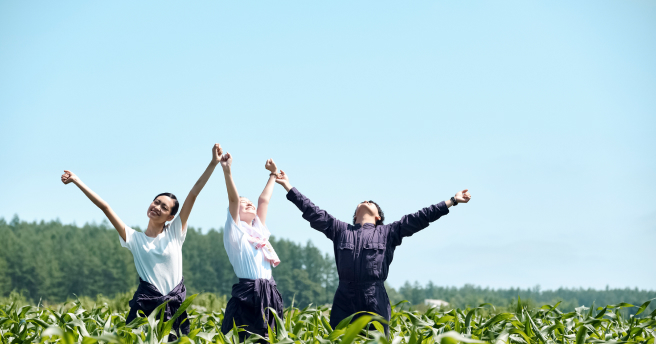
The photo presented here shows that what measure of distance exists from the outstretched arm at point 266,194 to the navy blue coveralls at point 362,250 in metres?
0.20

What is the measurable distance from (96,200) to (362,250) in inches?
82.4

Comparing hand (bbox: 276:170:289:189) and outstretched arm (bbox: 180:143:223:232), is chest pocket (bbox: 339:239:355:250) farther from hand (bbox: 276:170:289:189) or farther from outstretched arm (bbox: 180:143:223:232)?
outstretched arm (bbox: 180:143:223:232)

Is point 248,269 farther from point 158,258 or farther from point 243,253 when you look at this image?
point 158,258

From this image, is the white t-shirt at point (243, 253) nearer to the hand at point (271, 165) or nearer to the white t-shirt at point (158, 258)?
the white t-shirt at point (158, 258)

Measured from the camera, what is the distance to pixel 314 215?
4.91 m

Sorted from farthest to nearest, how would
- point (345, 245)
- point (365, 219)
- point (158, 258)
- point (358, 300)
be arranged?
1. point (365, 219)
2. point (345, 245)
3. point (358, 300)
4. point (158, 258)

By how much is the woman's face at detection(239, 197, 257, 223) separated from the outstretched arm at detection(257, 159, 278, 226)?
0.09 m

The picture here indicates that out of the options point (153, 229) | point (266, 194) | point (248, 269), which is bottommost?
point (248, 269)

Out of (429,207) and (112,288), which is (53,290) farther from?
(429,207)

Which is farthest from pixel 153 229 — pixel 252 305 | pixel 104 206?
pixel 252 305

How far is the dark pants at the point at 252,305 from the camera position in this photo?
4.20 metres

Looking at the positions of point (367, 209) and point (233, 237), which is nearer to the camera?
point (233, 237)

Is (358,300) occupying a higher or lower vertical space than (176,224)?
lower

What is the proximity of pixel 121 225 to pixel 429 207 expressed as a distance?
247 centimetres
